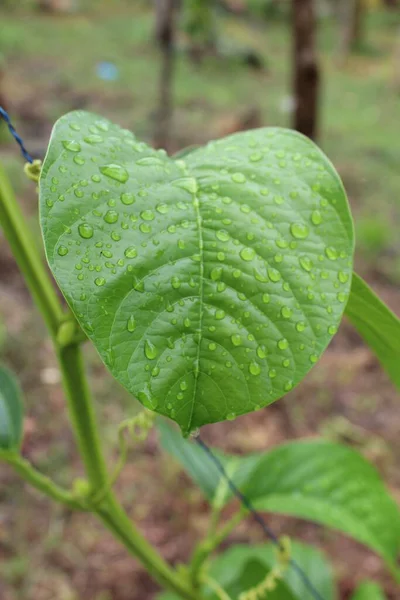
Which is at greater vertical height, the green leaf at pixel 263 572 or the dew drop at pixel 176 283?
the dew drop at pixel 176 283

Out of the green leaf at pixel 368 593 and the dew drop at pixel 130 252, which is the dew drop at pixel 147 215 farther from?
the green leaf at pixel 368 593

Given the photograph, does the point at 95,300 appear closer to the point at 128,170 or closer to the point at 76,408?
the point at 128,170

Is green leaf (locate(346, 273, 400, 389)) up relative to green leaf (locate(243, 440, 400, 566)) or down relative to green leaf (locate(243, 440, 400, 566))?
up

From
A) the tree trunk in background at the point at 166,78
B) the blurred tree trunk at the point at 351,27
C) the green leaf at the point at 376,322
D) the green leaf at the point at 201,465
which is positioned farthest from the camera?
the blurred tree trunk at the point at 351,27

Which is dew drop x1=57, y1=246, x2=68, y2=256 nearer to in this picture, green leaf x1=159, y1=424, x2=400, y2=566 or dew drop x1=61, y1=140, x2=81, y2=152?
dew drop x1=61, y1=140, x2=81, y2=152

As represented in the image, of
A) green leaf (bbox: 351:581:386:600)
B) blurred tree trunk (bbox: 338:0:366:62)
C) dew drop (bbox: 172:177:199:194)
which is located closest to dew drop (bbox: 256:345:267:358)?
dew drop (bbox: 172:177:199:194)

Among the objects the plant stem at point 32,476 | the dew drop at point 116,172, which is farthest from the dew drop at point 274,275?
the plant stem at point 32,476

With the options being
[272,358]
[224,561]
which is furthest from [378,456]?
[272,358]
